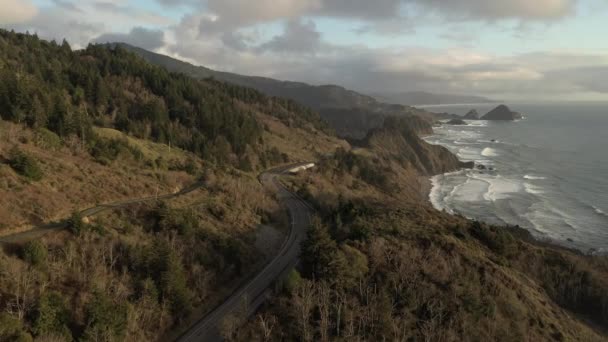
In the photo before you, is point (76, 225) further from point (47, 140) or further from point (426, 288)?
point (426, 288)

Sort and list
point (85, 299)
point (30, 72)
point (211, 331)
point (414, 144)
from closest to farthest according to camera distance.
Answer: point (85, 299) → point (211, 331) → point (30, 72) → point (414, 144)

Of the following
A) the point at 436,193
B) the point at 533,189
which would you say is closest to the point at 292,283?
the point at 436,193

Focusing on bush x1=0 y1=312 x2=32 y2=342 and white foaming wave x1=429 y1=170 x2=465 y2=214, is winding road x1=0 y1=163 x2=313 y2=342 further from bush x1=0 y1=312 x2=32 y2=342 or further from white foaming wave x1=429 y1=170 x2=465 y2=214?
white foaming wave x1=429 y1=170 x2=465 y2=214

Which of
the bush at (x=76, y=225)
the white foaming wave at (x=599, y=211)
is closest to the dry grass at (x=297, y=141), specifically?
the white foaming wave at (x=599, y=211)

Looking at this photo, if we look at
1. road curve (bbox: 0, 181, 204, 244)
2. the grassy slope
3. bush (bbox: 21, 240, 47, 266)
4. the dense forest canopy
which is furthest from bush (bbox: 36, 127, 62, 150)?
bush (bbox: 21, 240, 47, 266)

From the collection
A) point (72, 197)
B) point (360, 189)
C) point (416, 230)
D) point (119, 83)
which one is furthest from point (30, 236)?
point (119, 83)

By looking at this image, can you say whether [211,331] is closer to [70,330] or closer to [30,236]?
[70,330]

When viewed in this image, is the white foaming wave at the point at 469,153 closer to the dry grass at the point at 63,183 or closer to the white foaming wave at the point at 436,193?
the white foaming wave at the point at 436,193
